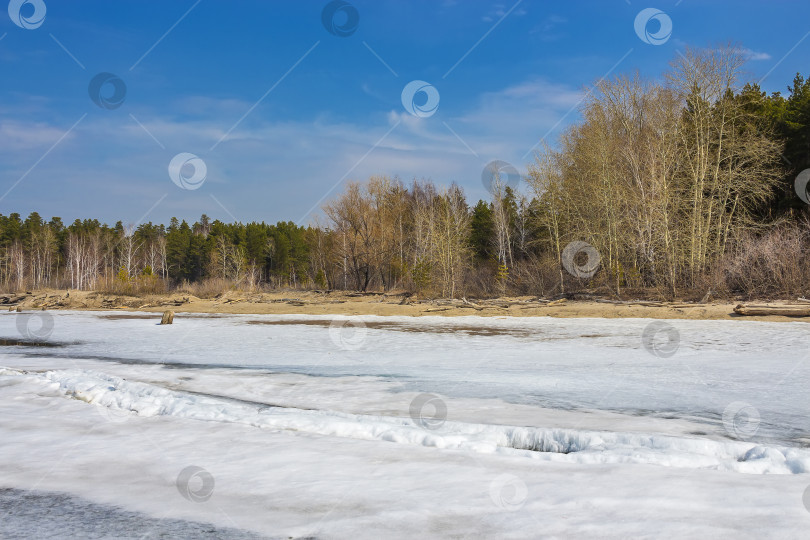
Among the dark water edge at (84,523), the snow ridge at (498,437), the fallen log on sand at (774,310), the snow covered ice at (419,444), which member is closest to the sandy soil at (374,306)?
the fallen log on sand at (774,310)

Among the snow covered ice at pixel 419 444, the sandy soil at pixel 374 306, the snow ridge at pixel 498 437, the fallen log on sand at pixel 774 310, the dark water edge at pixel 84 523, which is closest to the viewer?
the dark water edge at pixel 84 523

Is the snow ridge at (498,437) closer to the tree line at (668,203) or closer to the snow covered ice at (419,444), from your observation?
the snow covered ice at (419,444)

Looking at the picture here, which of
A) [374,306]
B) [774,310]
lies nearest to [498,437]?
[774,310]

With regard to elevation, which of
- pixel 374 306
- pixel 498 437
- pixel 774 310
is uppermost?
pixel 374 306

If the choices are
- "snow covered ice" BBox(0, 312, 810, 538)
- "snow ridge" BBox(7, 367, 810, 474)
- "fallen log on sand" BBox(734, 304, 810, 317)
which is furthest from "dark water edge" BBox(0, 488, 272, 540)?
"fallen log on sand" BBox(734, 304, 810, 317)

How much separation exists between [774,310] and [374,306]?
16819 millimetres

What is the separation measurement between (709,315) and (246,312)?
21.2 meters

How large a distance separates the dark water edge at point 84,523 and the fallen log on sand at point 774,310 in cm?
1939

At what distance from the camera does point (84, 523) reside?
10.8ft

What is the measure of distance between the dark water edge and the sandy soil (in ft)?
62.6

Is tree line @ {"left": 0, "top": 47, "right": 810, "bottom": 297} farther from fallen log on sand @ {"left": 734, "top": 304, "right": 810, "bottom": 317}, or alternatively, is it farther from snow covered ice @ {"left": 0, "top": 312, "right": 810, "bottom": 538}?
snow covered ice @ {"left": 0, "top": 312, "right": 810, "bottom": 538}

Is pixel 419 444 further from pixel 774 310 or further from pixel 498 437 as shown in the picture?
pixel 774 310

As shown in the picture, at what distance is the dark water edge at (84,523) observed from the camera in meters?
3.12

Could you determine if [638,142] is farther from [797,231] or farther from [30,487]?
[30,487]
